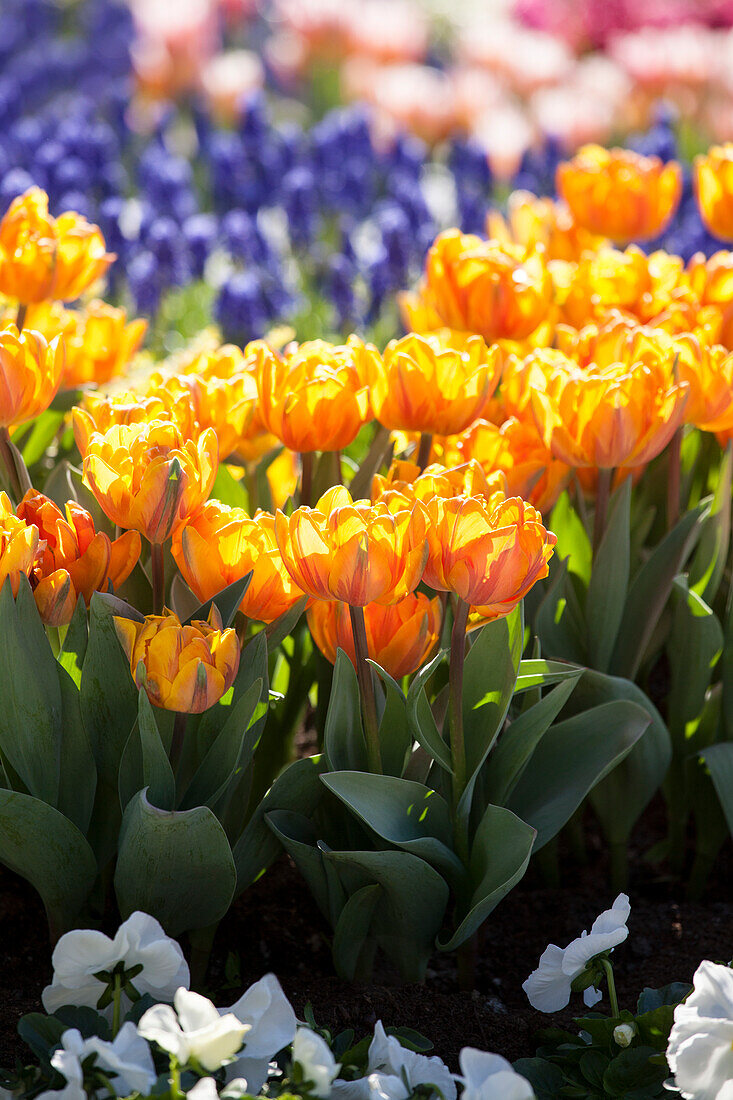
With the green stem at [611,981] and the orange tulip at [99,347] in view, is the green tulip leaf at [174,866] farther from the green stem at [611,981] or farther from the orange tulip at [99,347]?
the orange tulip at [99,347]

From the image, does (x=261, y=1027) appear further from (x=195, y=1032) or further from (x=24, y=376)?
(x=24, y=376)

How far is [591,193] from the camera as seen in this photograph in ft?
7.29

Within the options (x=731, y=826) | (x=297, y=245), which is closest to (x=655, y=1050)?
(x=731, y=826)

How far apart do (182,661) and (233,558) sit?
148 millimetres

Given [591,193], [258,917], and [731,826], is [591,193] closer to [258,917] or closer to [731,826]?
[731,826]

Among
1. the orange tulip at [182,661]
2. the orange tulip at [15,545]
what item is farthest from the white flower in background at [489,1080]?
the orange tulip at [15,545]

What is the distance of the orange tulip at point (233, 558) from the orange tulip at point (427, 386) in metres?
0.27

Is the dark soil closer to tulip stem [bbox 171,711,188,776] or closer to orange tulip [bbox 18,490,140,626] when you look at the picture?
tulip stem [bbox 171,711,188,776]

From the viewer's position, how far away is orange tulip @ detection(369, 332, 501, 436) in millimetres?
1397

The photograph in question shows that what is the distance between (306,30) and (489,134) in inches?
132

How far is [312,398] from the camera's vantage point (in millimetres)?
1359

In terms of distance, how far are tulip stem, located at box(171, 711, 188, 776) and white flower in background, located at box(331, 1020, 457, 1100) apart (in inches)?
14.0

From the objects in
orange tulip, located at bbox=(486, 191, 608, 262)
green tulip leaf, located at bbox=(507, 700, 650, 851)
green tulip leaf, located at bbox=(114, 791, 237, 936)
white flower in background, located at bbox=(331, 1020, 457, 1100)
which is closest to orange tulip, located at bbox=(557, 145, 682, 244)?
orange tulip, located at bbox=(486, 191, 608, 262)

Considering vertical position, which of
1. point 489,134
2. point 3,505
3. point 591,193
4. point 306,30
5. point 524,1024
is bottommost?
point 524,1024
